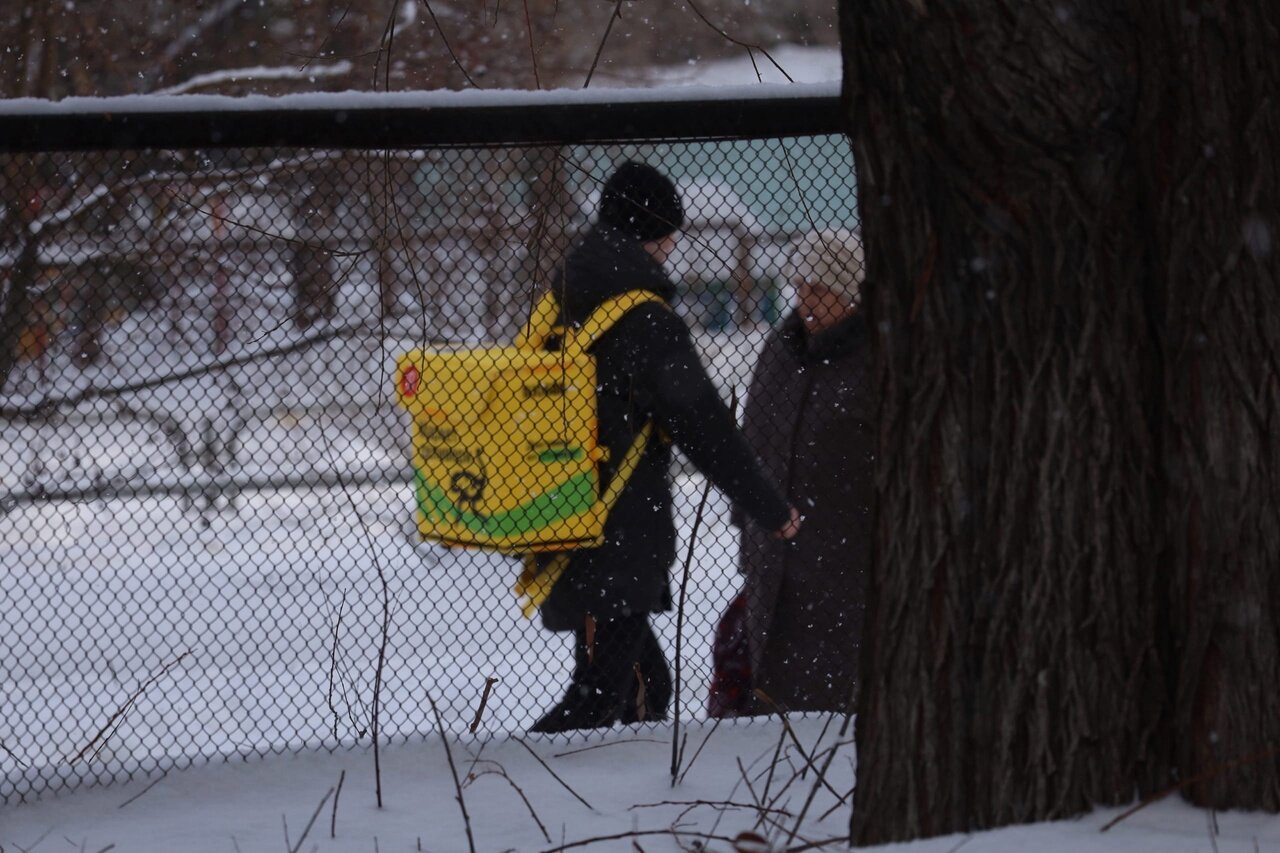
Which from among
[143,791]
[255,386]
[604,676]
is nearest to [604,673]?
[604,676]

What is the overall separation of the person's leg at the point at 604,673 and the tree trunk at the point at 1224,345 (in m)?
1.93

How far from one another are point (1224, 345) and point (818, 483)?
6.18 feet

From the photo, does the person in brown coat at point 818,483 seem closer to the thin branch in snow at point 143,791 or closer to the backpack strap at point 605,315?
the backpack strap at point 605,315

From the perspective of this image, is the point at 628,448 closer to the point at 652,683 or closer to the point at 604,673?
the point at 604,673

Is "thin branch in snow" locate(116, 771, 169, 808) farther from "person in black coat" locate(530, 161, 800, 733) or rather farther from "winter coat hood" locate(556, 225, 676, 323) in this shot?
"winter coat hood" locate(556, 225, 676, 323)

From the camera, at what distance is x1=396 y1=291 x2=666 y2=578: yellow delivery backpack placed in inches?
137

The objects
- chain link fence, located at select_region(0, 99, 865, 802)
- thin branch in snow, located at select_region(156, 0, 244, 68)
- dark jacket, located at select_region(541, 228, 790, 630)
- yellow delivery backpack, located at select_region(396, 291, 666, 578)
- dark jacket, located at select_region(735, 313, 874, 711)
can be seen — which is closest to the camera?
yellow delivery backpack, located at select_region(396, 291, 666, 578)

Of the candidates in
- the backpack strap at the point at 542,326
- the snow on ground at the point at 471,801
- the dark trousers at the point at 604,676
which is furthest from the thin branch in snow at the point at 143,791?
the backpack strap at the point at 542,326

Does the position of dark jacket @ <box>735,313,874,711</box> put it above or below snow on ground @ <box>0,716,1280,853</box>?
above

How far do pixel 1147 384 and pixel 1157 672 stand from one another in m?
0.47

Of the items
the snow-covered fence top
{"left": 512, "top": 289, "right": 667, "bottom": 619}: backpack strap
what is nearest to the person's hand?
{"left": 512, "top": 289, "right": 667, "bottom": 619}: backpack strap

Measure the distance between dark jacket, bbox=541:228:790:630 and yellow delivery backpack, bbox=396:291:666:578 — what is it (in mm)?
67

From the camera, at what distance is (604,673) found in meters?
3.81

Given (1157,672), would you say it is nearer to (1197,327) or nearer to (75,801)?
(1197,327)
